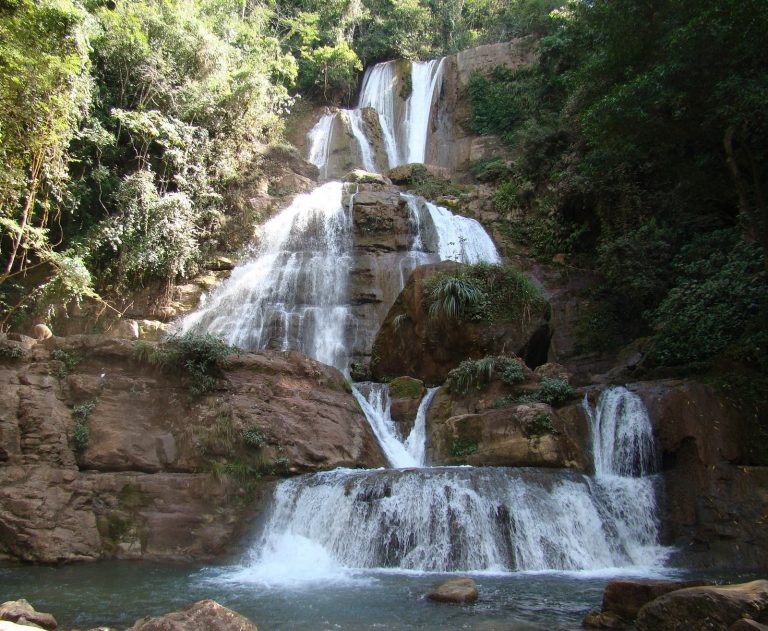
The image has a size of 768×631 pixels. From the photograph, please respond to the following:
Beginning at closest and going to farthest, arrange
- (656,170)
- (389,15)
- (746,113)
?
(746,113)
(656,170)
(389,15)

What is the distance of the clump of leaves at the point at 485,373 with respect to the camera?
40.2 ft

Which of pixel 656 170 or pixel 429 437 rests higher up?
pixel 656 170

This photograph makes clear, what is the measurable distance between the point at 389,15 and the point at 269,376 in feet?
118

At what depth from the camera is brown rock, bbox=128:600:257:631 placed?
4.65 metres

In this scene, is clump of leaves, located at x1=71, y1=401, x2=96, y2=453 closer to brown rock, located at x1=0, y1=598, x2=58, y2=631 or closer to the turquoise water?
the turquoise water

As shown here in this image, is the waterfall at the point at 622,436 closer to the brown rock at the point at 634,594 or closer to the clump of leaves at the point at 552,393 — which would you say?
the clump of leaves at the point at 552,393

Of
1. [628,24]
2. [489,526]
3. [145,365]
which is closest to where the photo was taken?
[489,526]

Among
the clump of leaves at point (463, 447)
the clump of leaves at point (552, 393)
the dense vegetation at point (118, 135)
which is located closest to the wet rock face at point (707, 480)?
the clump of leaves at point (552, 393)

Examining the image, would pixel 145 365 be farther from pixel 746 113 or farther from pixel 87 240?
pixel 746 113

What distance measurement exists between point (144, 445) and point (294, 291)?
9383 millimetres

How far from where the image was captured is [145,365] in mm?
11758

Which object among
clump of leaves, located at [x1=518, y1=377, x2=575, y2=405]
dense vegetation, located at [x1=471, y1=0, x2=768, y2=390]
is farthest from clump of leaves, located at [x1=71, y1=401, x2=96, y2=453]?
dense vegetation, located at [x1=471, y1=0, x2=768, y2=390]

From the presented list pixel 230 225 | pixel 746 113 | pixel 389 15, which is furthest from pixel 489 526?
pixel 389 15

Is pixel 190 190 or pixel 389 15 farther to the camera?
pixel 389 15
